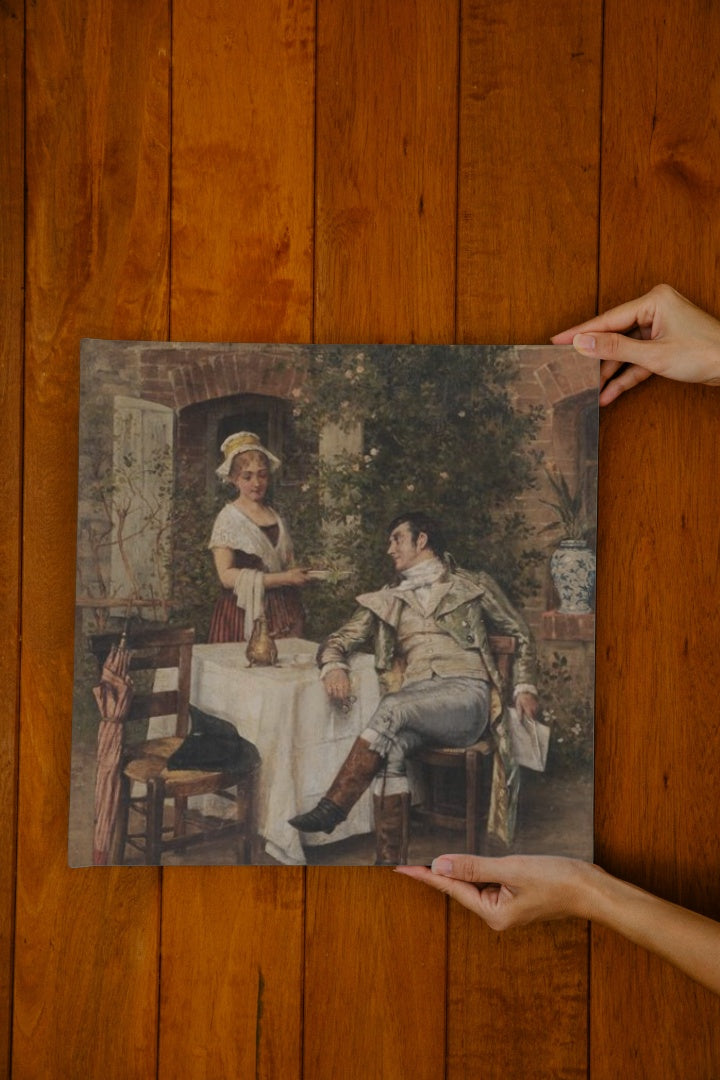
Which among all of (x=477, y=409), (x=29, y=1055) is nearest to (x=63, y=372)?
(x=477, y=409)

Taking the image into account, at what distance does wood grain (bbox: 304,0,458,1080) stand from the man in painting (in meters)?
0.10

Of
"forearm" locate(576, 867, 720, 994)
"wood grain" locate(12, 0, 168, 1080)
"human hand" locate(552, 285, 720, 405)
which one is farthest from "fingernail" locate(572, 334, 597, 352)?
"forearm" locate(576, 867, 720, 994)

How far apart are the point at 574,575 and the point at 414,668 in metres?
0.21

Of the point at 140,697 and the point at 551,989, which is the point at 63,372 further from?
the point at 551,989

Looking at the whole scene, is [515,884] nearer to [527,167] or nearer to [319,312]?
[319,312]

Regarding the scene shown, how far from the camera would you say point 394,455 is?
34.1 inches

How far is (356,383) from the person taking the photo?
865 mm

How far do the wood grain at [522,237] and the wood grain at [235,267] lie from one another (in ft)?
0.61

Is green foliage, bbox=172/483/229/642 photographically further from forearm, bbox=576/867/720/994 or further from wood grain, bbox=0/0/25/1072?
forearm, bbox=576/867/720/994

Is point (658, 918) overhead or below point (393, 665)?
below

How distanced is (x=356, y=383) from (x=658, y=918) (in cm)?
66

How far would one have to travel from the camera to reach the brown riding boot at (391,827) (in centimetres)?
86

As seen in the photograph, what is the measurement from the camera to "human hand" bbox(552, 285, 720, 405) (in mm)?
863

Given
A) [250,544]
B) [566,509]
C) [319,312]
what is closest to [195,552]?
[250,544]
